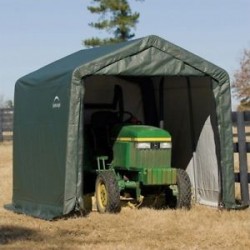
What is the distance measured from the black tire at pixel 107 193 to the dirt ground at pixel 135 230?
0.19 m

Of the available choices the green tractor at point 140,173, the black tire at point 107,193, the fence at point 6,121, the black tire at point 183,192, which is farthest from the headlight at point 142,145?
the fence at point 6,121

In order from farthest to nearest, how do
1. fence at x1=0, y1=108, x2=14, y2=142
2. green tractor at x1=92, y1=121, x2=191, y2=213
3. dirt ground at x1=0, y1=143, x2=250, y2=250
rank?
fence at x1=0, y1=108, x2=14, y2=142 → green tractor at x1=92, y1=121, x2=191, y2=213 → dirt ground at x1=0, y1=143, x2=250, y2=250

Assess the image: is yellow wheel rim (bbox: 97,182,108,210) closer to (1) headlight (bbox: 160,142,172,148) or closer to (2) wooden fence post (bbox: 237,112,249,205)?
(1) headlight (bbox: 160,142,172,148)

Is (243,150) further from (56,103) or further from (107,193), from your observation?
(56,103)

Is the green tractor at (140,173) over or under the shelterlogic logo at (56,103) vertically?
under

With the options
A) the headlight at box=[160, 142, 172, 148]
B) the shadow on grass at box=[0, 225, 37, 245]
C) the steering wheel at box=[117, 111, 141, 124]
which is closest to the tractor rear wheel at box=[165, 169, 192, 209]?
the headlight at box=[160, 142, 172, 148]

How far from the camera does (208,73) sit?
10609mm

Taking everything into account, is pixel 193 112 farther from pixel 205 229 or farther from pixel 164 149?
pixel 205 229

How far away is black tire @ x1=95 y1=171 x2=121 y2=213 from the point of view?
34.0 feet

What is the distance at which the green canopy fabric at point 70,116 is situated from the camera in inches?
390

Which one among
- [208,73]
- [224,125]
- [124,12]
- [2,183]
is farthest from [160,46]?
[124,12]

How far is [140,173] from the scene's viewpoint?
35.3 ft

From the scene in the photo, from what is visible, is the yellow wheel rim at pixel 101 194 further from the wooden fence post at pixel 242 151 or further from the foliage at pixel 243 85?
the foliage at pixel 243 85

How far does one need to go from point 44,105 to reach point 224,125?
2851 mm
